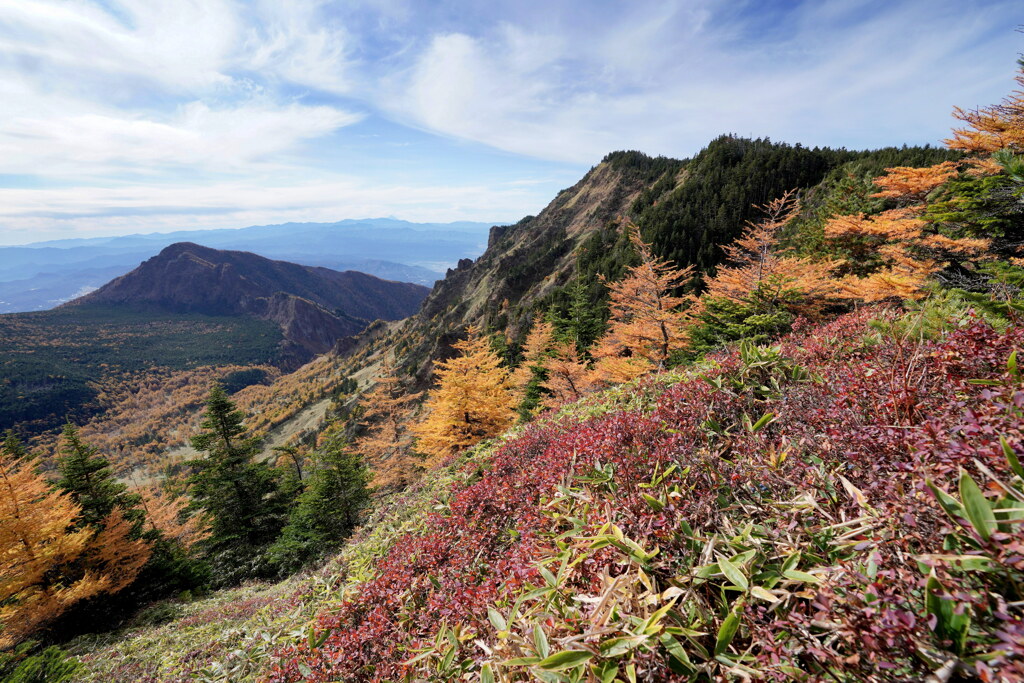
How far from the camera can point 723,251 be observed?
46.9m

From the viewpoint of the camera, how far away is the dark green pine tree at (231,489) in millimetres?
21016

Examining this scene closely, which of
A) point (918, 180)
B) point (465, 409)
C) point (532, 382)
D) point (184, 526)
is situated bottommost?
point (184, 526)

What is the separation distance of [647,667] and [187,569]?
867 inches

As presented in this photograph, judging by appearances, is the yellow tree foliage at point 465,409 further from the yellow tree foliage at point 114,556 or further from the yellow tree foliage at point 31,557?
the yellow tree foliage at point 31,557

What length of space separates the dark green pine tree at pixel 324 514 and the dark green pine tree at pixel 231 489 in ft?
13.7

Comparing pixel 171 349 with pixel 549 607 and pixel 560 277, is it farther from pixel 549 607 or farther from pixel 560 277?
pixel 549 607

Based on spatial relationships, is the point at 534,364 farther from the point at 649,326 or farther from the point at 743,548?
the point at 743,548

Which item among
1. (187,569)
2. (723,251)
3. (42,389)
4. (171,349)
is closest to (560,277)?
(723,251)

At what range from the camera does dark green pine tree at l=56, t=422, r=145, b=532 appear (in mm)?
16042

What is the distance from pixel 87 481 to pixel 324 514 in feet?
32.6

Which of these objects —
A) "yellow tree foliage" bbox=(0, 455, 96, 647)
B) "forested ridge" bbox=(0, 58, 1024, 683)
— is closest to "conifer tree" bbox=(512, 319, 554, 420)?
"forested ridge" bbox=(0, 58, 1024, 683)

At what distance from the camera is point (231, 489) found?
70.0ft

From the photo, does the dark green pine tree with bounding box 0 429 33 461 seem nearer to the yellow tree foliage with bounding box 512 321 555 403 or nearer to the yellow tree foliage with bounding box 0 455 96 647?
the yellow tree foliage with bounding box 0 455 96 647

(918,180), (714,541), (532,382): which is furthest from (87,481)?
(918,180)
